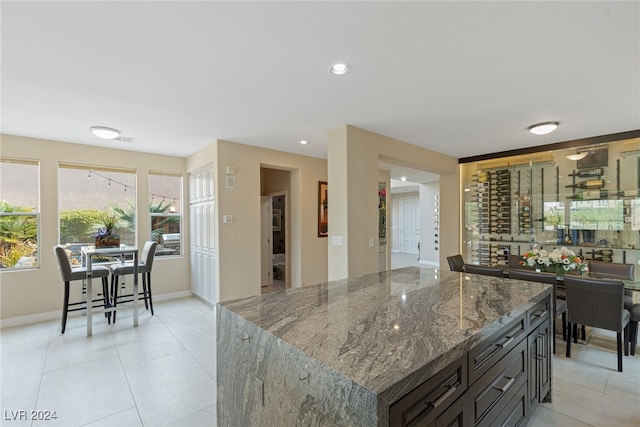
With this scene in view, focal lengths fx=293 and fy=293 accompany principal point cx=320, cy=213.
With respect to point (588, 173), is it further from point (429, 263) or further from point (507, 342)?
point (429, 263)

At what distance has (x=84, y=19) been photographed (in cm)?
168

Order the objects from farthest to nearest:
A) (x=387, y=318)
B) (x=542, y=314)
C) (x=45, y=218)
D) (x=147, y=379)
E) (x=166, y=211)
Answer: (x=166, y=211) → (x=45, y=218) → (x=147, y=379) → (x=542, y=314) → (x=387, y=318)

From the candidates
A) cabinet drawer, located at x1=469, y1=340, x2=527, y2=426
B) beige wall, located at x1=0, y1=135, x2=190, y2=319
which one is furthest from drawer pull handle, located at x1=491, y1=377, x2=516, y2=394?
beige wall, located at x1=0, y1=135, x2=190, y2=319

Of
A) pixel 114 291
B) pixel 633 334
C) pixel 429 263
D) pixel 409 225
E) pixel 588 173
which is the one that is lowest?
pixel 429 263

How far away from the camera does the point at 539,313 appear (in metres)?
2.04

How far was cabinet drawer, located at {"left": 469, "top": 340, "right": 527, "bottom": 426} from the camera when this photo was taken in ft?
4.59

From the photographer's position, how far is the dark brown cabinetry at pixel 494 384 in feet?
3.47

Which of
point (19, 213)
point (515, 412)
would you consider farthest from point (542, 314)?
point (19, 213)

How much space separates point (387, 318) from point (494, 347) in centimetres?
58

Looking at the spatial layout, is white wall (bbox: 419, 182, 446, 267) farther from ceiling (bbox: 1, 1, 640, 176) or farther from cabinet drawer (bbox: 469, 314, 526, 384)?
cabinet drawer (bbox: 469, 314, 526, 384)

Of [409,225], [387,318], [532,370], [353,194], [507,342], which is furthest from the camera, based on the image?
[409,225]

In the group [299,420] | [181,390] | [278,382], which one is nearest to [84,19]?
[278,382]

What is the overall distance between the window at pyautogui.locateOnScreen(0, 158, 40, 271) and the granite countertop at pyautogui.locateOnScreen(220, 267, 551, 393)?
14.3ft

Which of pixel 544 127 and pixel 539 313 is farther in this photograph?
pixel 544 127
